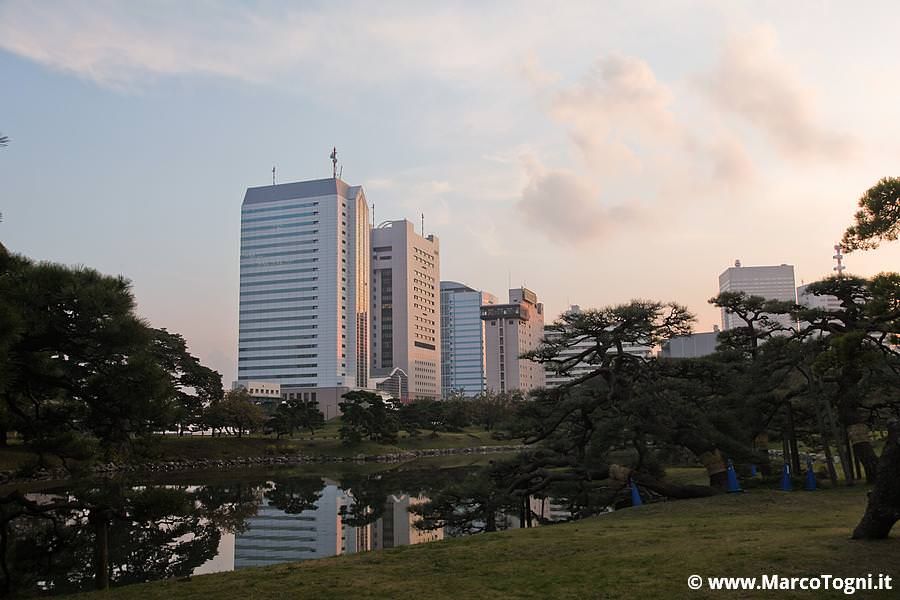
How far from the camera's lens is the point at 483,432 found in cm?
8406

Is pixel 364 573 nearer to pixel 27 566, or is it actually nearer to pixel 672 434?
pixel 27 566

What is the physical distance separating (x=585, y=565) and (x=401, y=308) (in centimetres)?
13317

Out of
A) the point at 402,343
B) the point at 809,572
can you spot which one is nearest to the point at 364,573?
the point at 809,572

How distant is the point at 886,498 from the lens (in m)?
8.84

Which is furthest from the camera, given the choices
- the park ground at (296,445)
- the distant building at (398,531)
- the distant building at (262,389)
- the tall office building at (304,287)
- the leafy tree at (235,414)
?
the tall office building at (304,287)

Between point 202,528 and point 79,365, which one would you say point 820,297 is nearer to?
point 202,528

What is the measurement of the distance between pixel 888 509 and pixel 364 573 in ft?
23.4

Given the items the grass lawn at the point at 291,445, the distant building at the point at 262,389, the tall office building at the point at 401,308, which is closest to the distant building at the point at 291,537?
the grass lawn at the point at 291,445

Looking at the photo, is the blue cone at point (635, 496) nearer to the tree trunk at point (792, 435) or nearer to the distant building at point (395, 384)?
the tree trunk at point (792, 435)

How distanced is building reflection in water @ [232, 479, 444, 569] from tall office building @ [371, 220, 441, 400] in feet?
376

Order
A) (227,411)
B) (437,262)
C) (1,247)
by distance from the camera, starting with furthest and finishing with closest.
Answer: (437,262)
(227,411)
(1,247)

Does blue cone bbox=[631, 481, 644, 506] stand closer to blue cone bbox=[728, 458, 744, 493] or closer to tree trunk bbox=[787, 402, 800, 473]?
blue cone bbox=[728, 458, 744, 493]

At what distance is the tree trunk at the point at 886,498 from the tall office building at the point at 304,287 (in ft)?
363

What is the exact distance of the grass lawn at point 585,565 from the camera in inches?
312
